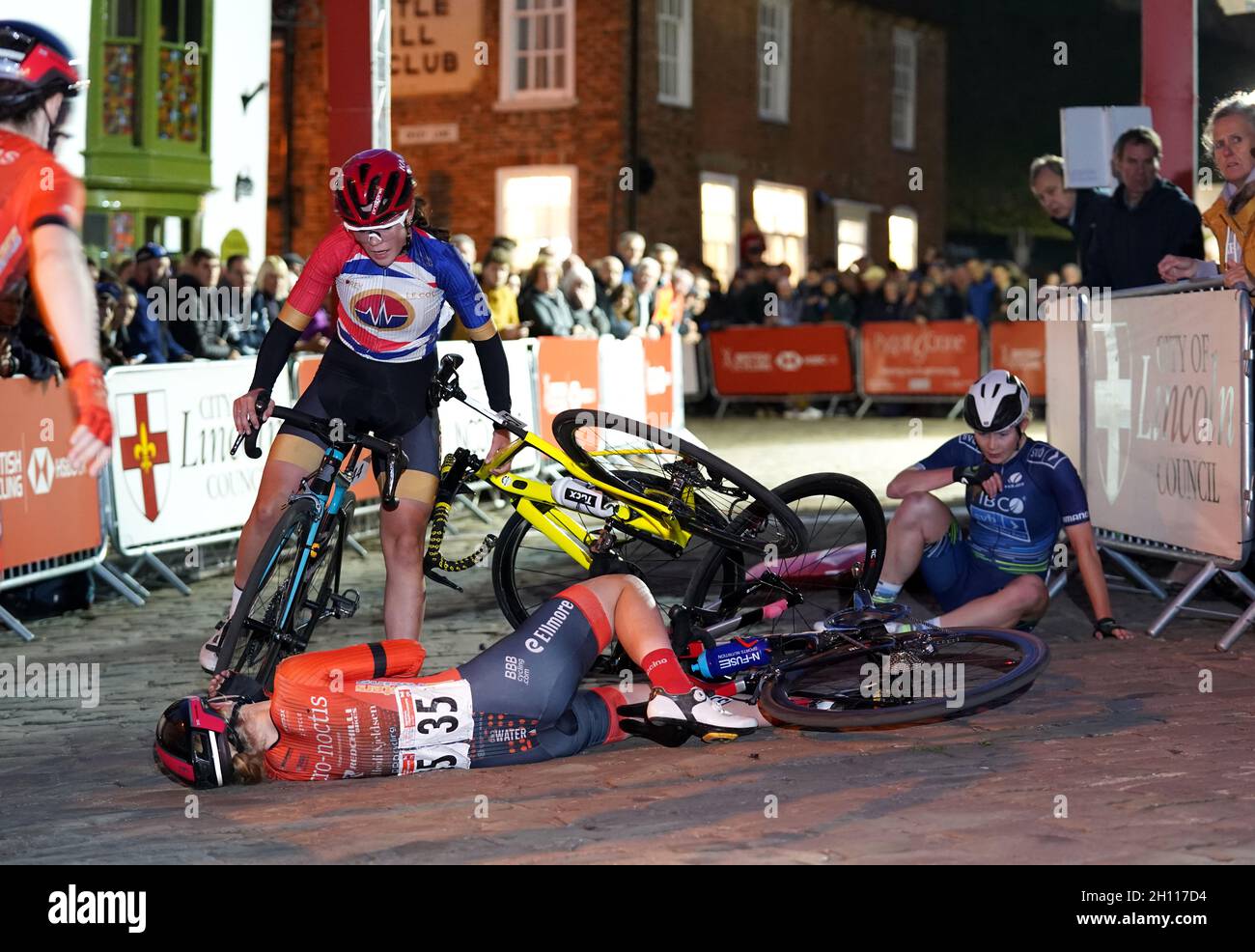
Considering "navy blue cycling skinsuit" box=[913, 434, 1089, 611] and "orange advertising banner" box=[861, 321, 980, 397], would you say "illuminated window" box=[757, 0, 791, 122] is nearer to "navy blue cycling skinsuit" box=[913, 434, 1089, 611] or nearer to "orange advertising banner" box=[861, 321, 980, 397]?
"orange advertising banner" box=[861, 321, 980, 397]

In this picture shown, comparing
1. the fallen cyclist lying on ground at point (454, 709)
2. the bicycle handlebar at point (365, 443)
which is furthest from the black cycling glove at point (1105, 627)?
the bicycle handlebar at point (365, 443)

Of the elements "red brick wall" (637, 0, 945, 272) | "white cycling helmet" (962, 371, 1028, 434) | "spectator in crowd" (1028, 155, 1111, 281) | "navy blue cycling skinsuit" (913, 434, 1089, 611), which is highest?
"red brick wall" (637, 0, 945, 272)

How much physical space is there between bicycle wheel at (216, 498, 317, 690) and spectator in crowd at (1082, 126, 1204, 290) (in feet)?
18.3

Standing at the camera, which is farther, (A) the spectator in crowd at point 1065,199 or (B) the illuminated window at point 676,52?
(B) the illuminated window at point 676,52

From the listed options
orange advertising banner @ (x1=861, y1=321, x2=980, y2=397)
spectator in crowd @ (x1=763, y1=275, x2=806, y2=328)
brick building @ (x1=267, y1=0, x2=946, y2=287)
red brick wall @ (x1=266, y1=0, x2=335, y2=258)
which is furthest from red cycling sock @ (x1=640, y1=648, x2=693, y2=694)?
red brick wall @ (x1=266, y1=0, x2=335, y2=258)

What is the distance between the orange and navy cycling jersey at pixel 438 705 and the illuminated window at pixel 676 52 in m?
25.1

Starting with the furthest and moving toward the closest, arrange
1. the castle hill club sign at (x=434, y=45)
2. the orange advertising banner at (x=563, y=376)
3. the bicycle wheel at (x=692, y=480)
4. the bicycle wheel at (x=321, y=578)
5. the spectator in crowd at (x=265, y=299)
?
1. the castle hill club sign at (x=434, y=45)
2. the orange advertising banner at (x=563, y=376)
3. the spectator in crowd at (x=265, y=299)
4. the bicycle wheel at (x=692, y=480)
5. the bicycle wheel at (x=321, y=578)

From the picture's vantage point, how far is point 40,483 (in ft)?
31.9

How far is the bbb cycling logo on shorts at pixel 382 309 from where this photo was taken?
23.5 ft

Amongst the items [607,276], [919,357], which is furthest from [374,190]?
[919,357]

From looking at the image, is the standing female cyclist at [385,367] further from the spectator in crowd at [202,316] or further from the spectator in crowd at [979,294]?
the spectator in crowd at [979,294]

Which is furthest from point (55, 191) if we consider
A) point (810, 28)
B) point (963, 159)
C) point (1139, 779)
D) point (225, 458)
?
point (963, 159)

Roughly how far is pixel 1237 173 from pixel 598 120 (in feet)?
70.1

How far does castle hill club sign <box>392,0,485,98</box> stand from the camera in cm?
3050
